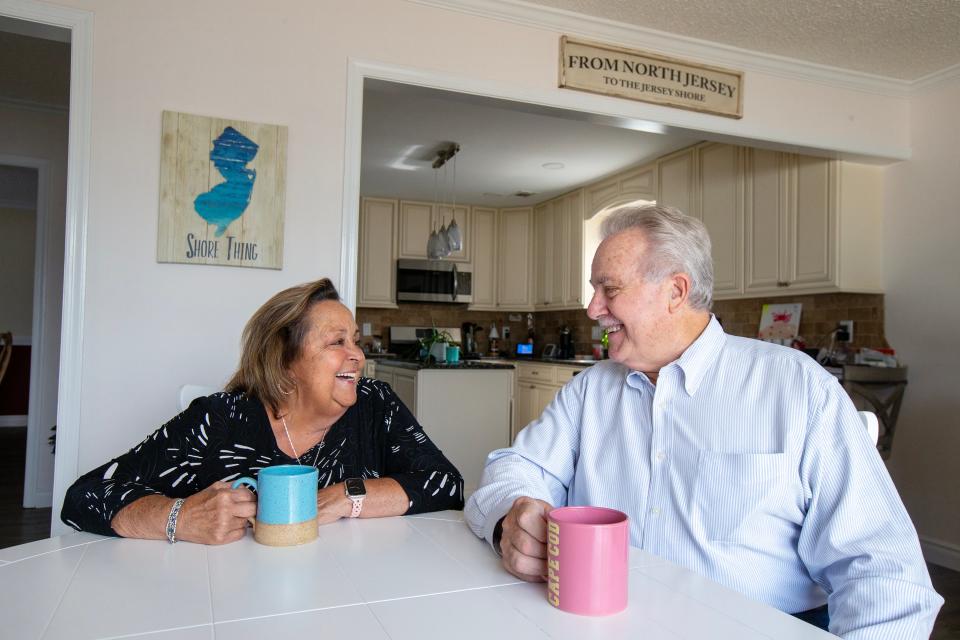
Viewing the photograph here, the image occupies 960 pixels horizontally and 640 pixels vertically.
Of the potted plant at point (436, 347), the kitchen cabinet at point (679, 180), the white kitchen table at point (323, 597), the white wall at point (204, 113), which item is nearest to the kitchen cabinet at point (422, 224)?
the potted plant at point (436, 347)

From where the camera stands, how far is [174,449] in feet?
4.57

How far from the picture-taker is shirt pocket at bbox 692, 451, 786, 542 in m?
1.13

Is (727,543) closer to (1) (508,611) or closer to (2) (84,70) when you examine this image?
(1) (508,611)

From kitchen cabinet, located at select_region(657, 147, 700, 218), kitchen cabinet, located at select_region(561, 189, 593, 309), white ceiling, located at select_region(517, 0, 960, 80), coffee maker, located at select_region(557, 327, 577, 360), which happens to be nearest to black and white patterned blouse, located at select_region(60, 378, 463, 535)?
white ceiling, located at select_region(517, 0, 960, 80)

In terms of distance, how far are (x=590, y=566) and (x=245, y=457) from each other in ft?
3.03

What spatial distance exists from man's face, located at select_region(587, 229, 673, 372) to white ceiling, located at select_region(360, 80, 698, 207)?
1.84 metres

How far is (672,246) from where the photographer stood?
1.30 m

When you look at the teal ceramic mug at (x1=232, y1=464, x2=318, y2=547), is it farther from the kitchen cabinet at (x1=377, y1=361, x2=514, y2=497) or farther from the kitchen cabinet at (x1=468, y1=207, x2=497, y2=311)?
the kitchen cabinet at (x1=468, y1=207, x2=497, y2=311)

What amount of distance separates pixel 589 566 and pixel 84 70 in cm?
232

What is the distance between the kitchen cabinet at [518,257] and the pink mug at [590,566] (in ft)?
20.2

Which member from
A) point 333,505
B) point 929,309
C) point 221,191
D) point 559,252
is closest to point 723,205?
point 929,309

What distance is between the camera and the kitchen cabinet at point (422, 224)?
22.0ft

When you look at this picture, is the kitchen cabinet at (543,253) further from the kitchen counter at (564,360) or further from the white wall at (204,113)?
the white wall at (204,113)

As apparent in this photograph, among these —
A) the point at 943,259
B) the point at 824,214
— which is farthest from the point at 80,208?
the point at 943,259
